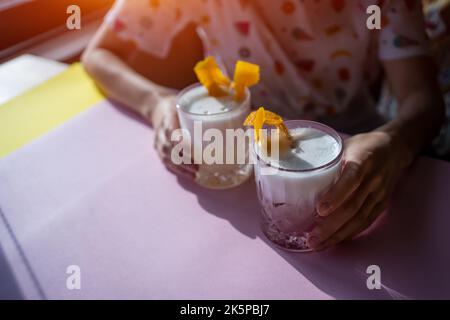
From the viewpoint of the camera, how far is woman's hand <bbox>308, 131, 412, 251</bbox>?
574 mm

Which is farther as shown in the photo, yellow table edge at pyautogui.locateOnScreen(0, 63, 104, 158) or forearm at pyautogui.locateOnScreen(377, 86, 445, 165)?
yellow table edge at pyautogui.locateOnScreen(0, 63, 104, 158)

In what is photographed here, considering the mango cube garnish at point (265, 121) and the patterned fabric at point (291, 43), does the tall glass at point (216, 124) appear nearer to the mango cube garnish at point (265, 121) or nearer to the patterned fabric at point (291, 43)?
the mango cube garnish at point (265, 121)

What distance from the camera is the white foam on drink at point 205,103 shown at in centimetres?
71

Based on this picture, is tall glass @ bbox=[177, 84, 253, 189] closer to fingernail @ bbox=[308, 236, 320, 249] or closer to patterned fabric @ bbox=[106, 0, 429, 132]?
fingernail @ bbox=[308, 236, 320, 249]

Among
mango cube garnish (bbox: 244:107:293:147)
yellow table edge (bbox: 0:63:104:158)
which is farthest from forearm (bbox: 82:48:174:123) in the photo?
mango cube garnish (bbox: 244:107:293:147)

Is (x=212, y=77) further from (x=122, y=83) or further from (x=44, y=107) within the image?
(x=44, y=107)

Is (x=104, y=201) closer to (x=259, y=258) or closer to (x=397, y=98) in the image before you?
(x=259, y=258)

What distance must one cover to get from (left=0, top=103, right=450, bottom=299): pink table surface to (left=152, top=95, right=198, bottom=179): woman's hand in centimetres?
2

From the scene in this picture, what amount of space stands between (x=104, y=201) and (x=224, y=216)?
0.22 meters

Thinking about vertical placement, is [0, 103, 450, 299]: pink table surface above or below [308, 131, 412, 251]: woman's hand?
below

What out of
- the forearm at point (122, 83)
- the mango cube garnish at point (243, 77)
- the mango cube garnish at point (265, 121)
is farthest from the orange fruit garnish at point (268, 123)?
the forearm at point (122, 83)

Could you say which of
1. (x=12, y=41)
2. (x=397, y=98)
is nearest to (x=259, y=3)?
(x=397, y=98)

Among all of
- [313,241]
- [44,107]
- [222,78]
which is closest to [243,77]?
[222,78]
